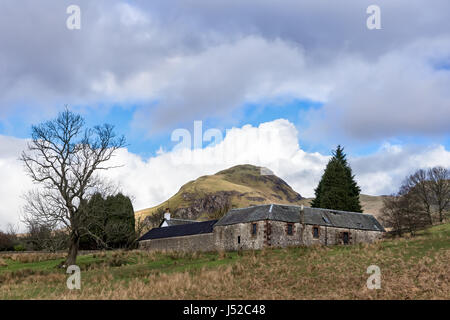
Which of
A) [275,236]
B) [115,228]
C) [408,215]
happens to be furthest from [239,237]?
[408,215]

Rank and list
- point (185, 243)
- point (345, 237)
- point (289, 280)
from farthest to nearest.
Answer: point (185, 243) → point (345, 237) → point (289, 280)

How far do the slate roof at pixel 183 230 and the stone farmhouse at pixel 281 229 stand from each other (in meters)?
0.26

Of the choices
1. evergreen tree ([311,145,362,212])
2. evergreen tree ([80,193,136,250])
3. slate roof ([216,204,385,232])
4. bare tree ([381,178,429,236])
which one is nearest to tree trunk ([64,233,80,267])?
evergreen tree ([80,193,136,250])

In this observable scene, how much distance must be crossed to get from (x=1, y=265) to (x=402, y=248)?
33.8m

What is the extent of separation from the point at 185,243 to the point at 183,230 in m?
3.30

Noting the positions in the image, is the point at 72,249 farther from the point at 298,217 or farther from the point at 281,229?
the point at 298,217

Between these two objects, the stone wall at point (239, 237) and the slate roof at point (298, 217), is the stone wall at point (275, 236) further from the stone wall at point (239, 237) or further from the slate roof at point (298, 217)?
the slate roof at point (298, 217)

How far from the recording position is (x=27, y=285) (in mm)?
25547

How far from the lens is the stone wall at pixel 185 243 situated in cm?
5731

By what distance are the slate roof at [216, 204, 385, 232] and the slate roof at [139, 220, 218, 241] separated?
15.4 ft

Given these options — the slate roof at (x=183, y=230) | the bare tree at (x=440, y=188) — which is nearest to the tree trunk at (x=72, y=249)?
the slate roof at (x=183, y=230)

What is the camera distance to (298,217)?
52.6 meters
